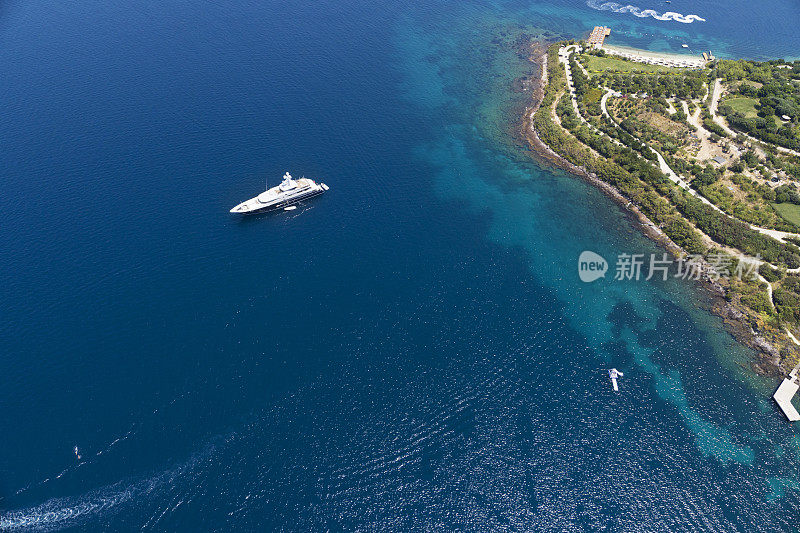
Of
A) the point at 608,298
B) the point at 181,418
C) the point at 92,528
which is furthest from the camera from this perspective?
the point at 608,298

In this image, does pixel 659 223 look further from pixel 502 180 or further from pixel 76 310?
pixel 76 310

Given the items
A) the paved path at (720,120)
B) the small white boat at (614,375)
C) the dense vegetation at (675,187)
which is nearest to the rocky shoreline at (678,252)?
the dense vegetation at (675,187)

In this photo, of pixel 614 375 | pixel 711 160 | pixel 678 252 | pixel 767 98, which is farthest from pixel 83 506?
pixel 767 98

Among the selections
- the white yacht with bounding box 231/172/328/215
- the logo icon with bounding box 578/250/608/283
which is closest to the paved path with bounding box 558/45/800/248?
the logo icon with bounding box 578/250/608/283

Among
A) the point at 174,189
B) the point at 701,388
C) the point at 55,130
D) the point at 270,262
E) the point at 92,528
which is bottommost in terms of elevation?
the point at 701,388

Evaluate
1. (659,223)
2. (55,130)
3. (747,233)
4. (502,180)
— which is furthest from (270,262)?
(747,233)

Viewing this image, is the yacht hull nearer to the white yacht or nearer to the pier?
the white yacht

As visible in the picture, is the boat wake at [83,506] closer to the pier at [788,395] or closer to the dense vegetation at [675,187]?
the pier at [788,395]
